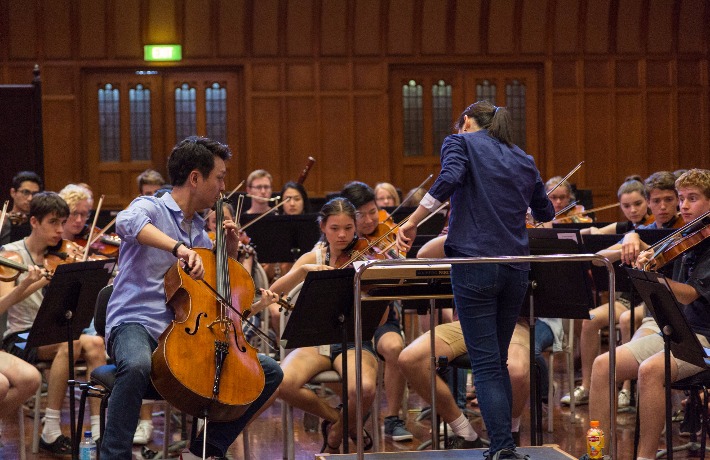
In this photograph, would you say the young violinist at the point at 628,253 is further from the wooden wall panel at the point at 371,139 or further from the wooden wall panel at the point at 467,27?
the wooden wall panel at the point at 467,27

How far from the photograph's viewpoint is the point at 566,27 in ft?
36.5

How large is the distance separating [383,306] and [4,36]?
7.76 meters

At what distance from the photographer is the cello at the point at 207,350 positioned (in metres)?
3.38

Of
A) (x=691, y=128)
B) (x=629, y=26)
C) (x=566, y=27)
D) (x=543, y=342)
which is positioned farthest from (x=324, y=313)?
(x=691, y=128)

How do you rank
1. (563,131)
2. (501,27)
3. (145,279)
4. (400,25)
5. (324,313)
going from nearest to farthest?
(145,279)
(324,313)
(400,25)
(501,27)
(563,131)

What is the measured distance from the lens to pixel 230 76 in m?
11.0

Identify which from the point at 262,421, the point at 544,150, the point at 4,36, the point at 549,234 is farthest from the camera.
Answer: the point at 544,150

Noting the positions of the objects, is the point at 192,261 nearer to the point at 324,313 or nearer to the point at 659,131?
the point at 324,313

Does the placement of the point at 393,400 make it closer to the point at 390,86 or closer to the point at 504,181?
the point at 504,181

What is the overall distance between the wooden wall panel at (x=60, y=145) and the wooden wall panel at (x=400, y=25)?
3.67m

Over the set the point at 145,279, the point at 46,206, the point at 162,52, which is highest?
the point at 162,52

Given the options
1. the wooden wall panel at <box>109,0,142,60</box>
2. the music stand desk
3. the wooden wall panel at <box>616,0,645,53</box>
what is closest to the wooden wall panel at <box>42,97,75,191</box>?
the wooden wall panel at <box>109,0,142,60</box>

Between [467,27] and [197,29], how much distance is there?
3.08 m

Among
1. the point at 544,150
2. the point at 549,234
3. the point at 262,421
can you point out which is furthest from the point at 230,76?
the point at 549,234
